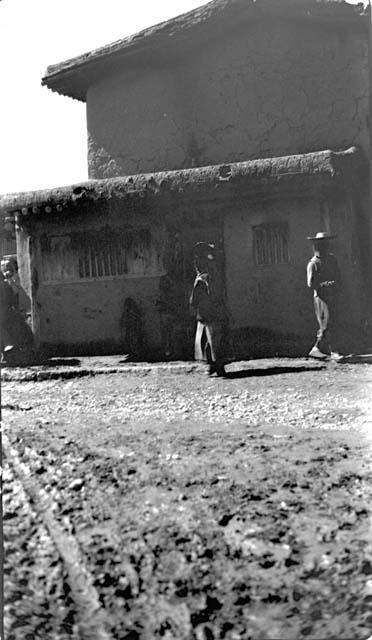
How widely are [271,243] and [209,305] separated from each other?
12.1 inches

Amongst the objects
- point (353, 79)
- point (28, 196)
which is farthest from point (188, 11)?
point (28, 196)

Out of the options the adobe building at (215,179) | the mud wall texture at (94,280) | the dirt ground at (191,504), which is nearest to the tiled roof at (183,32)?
the adobe building at (215,179)

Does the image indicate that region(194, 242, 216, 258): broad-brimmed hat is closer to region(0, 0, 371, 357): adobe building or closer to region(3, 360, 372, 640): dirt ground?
region(0, 0, 371, 357): adobe building

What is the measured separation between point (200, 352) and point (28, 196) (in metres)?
0.92

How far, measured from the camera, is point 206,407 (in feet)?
7.43

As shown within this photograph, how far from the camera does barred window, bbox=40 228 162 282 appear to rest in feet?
7.66

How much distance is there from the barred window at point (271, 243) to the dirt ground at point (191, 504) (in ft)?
1.20

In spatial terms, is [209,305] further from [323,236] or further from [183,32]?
[183,32]

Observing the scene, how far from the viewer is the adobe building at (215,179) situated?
7.33 feet

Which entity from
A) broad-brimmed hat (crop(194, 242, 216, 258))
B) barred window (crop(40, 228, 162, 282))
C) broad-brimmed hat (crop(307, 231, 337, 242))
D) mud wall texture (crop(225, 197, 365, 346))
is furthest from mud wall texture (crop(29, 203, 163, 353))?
broad-brimmed hat (crop(307, 231, 337, 242))

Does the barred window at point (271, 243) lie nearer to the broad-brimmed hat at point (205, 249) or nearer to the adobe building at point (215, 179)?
the adobe building at point (215, 179)

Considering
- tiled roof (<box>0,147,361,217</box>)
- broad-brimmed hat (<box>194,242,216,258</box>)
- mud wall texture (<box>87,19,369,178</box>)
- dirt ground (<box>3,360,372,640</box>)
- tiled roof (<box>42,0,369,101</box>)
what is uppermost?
tiled roof (<box>42,0,369,101</box>)

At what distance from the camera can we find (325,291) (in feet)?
7.13

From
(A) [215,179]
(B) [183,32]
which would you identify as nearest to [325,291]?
(A) [215,179]
